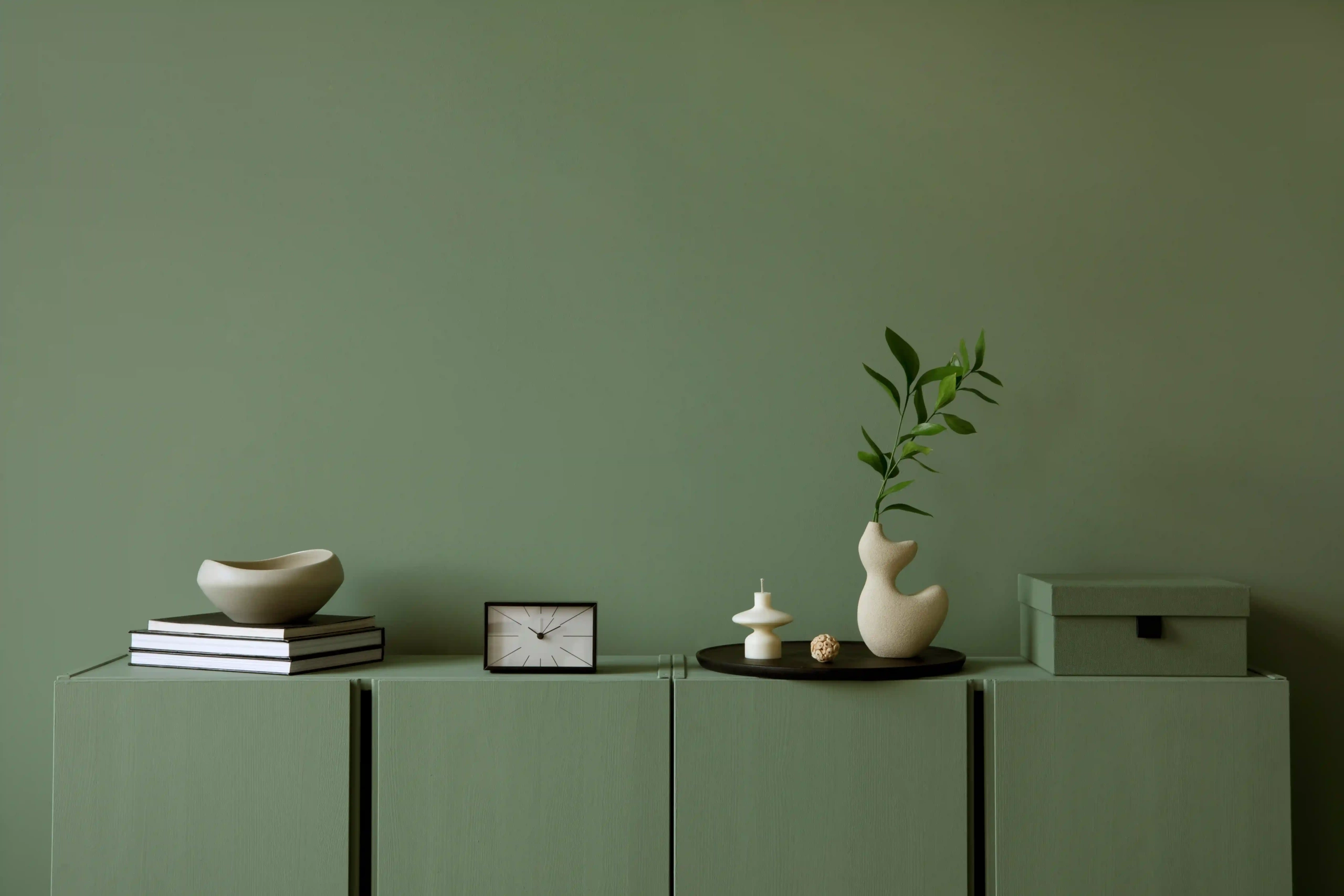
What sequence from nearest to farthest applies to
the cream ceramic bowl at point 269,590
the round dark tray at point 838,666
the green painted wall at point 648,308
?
the round dark tray at point 838,666 → the cream ceramic bowl at point 269,590 → the green painted wall at point 648,308

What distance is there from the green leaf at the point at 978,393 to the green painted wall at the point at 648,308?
81 mm

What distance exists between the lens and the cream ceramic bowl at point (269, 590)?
167 cm

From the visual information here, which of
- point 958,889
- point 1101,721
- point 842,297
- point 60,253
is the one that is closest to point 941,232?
point 842,297

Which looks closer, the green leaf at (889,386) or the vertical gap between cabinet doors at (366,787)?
the vertical gap between cabinet doors at (366,787)

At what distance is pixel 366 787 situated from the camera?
5.30 feet

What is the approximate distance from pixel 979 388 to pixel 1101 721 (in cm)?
67

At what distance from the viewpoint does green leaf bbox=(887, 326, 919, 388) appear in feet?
5.61

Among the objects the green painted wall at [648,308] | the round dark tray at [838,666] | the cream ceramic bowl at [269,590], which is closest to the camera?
the round dark tray at [838,666]

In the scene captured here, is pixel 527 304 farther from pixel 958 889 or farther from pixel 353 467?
pixel 958 889

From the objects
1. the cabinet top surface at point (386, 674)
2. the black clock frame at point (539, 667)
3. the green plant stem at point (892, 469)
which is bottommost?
the cabinet top surface at point (386, 674)

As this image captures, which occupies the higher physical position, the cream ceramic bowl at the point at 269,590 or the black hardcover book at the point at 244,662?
the cream ceramic bowl at the point at 269,590

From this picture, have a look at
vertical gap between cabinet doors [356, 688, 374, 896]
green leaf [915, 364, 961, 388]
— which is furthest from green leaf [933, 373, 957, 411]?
vertical gap between cabinet doors [356, 688, 374, 896]

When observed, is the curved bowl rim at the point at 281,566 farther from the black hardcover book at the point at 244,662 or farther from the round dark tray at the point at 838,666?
the round dark tray at the point at 838,666

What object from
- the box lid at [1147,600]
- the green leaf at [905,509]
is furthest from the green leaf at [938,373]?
the box lid at [1147,600]
